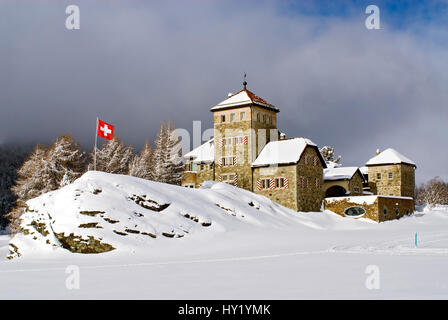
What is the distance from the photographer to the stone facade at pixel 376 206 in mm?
48344

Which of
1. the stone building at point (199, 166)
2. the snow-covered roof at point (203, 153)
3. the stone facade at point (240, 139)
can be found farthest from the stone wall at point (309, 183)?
the snow-covered roof at point (203, 153)

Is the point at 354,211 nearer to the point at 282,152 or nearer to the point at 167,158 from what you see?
the point at 282,152

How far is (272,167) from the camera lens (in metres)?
51.3

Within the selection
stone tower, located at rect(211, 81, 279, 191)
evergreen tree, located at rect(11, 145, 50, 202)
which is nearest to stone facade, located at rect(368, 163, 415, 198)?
stone tower, located at rect(211, 81, 279, 191)

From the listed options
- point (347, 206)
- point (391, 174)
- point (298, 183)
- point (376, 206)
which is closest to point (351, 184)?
point (347, 206)

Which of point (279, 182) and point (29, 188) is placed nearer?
point (29, 188)

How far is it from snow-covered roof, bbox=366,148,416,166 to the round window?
1593 centimetres

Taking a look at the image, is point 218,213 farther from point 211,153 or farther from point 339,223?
point 211,153

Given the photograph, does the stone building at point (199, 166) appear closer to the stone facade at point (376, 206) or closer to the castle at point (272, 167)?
the castle at point (272, 167)

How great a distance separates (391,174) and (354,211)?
15.7 metres

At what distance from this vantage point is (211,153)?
5803 cm

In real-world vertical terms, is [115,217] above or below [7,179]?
below

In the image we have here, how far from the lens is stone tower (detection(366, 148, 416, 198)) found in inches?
2441
